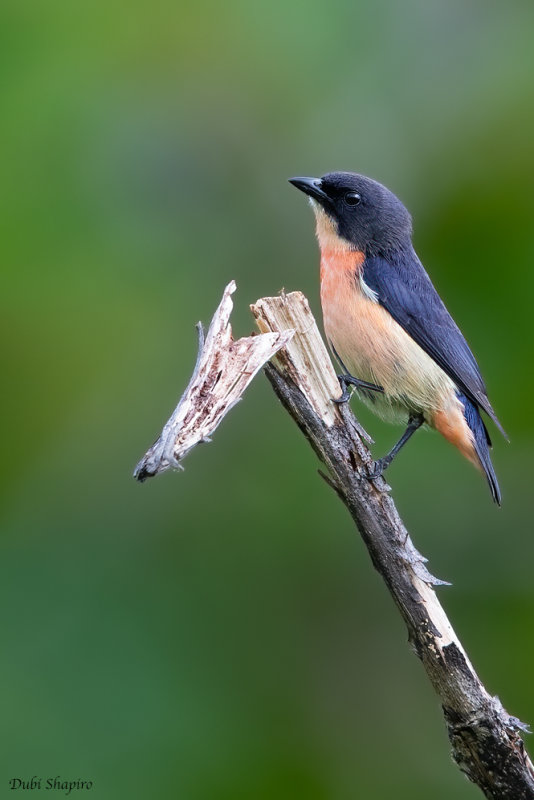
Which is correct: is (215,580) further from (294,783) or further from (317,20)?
(317,20)

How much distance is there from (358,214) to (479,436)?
1.30 metres

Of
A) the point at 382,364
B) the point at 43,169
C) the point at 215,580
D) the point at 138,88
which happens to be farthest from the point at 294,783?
the point at 138,88

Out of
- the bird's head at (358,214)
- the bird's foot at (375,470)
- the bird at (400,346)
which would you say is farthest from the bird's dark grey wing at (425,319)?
the bird's foot at (375,470)

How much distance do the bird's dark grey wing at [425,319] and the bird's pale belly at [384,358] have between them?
0.04 metres

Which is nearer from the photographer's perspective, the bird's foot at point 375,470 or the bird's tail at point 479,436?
the bird's foot at point 375,470

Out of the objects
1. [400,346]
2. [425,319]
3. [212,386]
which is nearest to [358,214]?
[425,319]

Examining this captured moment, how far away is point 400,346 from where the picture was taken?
15.3 ft

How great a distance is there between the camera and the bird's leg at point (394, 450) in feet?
12.0

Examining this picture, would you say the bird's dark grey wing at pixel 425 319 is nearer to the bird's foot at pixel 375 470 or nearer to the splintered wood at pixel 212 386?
the bird's foot at pixel 375 470

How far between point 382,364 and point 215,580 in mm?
1936

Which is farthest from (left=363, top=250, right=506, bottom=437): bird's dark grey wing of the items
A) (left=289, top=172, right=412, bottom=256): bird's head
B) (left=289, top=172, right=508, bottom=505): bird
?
(left=289, top=172, right=412, bottom=256): bird's head

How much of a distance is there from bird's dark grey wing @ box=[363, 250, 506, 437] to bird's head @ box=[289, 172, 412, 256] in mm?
181

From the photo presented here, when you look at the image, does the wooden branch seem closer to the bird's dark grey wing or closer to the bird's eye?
the bird's dark grey wing

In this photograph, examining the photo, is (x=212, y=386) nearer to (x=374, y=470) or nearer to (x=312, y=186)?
(x=374, y=470)
